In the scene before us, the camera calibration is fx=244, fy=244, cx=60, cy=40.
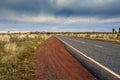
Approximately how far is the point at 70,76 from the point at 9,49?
12.0 m

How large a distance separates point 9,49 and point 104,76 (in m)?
12.7

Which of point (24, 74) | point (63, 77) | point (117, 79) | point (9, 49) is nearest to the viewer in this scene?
point (117, 79)

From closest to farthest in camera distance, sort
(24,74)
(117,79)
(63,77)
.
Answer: (117,79) → (63,77) → (24,74)

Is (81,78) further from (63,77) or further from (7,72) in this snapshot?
(7,72)

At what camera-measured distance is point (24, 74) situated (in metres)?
10.3

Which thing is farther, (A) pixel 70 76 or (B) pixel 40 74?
(B) pixel 40 74

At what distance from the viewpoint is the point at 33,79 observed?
9.48m

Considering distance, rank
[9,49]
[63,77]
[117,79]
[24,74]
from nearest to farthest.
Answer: [117,79]
[63,77]
[24,74]
[9,49]

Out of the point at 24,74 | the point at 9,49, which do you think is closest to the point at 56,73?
the point at 24,74

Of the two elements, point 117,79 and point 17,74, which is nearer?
point 117,79

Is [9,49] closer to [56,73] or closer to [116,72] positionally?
[56,73]

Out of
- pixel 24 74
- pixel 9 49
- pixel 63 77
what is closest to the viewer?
pixel 63 77

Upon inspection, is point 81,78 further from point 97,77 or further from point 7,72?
point 7,72

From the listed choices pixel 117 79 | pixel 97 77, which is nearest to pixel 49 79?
pixel 97 77
